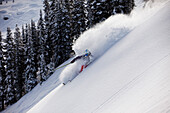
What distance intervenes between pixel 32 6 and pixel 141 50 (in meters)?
148

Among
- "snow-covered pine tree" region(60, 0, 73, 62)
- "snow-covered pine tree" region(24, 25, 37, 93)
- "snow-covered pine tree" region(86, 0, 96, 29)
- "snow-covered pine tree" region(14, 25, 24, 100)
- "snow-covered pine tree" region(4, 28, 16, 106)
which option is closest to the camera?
"snow-covered pine tree" region(86, 0, 96, 29)

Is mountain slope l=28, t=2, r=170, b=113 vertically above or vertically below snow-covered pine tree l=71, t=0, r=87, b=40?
below

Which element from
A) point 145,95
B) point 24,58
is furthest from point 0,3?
point 145,95

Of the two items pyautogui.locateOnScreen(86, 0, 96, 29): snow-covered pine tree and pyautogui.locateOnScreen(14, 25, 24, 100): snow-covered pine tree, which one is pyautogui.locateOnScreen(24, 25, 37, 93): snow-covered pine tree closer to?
pyautogui.locateOnScreen(14, 25, 24, 100): snow-covered pine tree

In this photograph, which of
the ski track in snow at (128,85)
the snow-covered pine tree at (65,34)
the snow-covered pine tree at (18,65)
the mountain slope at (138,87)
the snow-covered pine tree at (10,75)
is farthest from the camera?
the snow-covered pine tree at (18,65)

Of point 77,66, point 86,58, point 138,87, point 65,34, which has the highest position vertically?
point 65,34

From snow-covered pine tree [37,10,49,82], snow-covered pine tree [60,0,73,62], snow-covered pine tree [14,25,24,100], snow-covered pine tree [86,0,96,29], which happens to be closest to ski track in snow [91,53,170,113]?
snow-covered pine tree [86,0,96,29]

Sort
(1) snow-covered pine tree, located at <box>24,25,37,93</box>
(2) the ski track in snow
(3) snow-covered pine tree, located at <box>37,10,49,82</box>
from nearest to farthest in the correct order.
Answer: (2) the ski track in snow < (3) snow-covered pine tree, located at <box>37,10,49,82</box> < (1) snow-covered pine tree, located at <box>24,25,37,93</box>

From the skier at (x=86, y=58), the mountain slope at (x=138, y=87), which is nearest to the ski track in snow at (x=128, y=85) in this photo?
the mountain slope at (x=138, y=87)

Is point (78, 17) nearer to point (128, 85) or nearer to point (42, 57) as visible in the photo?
point (42, 57)

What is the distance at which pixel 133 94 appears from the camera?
337 centimetres

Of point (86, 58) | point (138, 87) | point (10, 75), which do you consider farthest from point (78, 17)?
point (138, 87)

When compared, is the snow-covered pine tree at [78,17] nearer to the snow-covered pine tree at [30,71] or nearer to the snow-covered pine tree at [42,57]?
the snow-covered pine tree at [42,57]

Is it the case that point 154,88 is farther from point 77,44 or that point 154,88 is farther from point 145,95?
point 77,44
